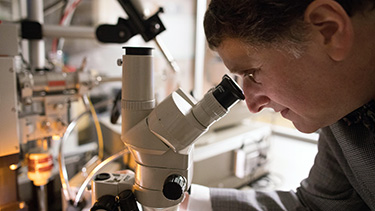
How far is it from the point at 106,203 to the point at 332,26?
612 mm

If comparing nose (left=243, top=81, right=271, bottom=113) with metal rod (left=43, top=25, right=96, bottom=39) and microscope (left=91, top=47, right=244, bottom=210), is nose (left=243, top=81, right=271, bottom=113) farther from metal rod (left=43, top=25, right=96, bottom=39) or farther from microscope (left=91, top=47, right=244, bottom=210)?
metal rod (left=43, top=25, right=96, bottom=39)

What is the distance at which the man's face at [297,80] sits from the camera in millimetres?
578

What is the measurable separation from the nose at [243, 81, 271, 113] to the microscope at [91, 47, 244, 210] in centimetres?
8

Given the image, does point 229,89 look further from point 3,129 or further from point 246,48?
point 3,129

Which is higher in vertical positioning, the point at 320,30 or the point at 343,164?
the point at 320,30

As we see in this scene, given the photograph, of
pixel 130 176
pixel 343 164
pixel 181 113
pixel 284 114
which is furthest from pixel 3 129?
pixel 343 164

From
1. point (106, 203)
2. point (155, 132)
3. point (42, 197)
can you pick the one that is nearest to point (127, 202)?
point (106, 203)

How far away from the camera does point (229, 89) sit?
1.98ft

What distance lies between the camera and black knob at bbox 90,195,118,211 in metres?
0.62

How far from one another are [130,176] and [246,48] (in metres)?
0.45

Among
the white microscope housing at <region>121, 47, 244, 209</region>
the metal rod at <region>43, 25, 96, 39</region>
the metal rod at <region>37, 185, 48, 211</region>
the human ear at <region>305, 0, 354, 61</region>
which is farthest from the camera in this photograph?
the metal rod at <region>43, 25, 96, 39</region>

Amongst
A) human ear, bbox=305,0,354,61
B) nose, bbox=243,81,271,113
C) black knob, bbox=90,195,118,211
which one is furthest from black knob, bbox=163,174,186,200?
human ear, bbox=305,0,354,61

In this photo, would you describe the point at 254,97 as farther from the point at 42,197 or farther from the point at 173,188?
the point at 42,197

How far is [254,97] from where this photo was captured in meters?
0.69
